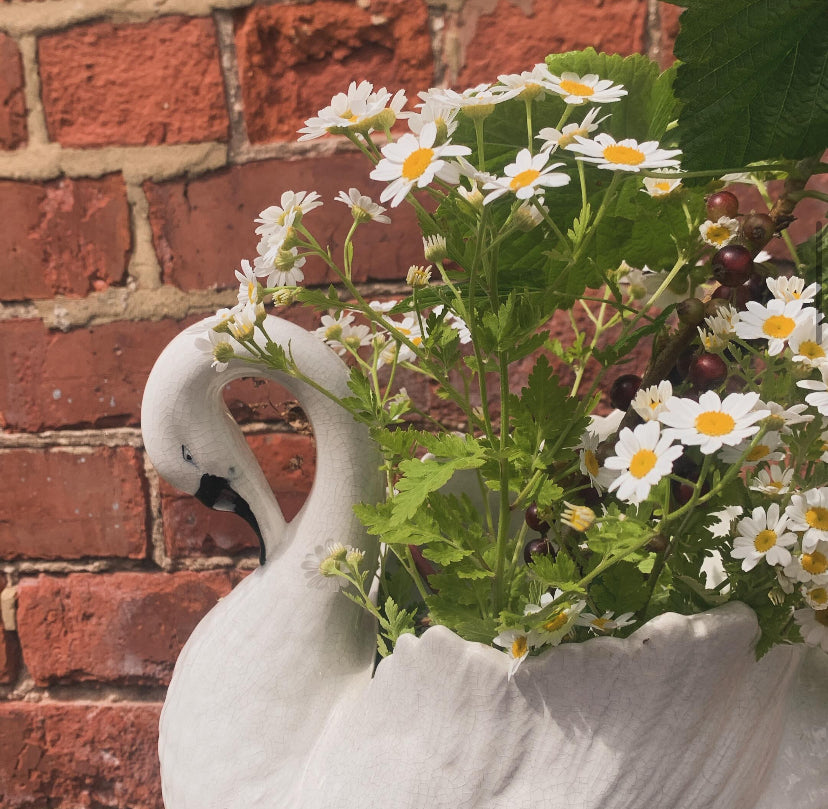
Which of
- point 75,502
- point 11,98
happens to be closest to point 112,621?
point 75,502

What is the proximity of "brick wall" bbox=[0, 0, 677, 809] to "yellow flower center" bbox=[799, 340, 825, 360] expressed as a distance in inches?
15.9

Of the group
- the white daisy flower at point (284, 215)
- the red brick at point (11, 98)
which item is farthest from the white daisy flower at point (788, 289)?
the red brick at point (11, 98)

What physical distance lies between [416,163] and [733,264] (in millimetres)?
157

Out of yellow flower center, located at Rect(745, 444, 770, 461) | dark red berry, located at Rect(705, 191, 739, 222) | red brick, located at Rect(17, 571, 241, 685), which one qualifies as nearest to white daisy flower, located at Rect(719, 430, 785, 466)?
yellow flower center, located at Rect(745, 444, 770, 461)

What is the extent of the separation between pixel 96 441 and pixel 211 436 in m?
0.33

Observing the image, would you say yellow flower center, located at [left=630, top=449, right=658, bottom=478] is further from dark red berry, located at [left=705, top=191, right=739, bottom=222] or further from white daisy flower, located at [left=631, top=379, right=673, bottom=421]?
dark red berry, located at [left=705, top=191, right=739, bottom=222]

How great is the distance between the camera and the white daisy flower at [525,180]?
312 mm

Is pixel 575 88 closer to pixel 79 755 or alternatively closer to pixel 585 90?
pixel 585 90

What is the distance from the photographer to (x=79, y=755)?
2.65 feet

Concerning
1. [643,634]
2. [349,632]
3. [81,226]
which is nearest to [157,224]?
[81,226]

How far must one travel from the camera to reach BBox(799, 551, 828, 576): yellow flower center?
13.8 inches

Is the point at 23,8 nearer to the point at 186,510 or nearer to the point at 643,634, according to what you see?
the point at 186,510

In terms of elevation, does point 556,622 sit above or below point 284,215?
below

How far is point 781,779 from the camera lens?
1.24 ft
